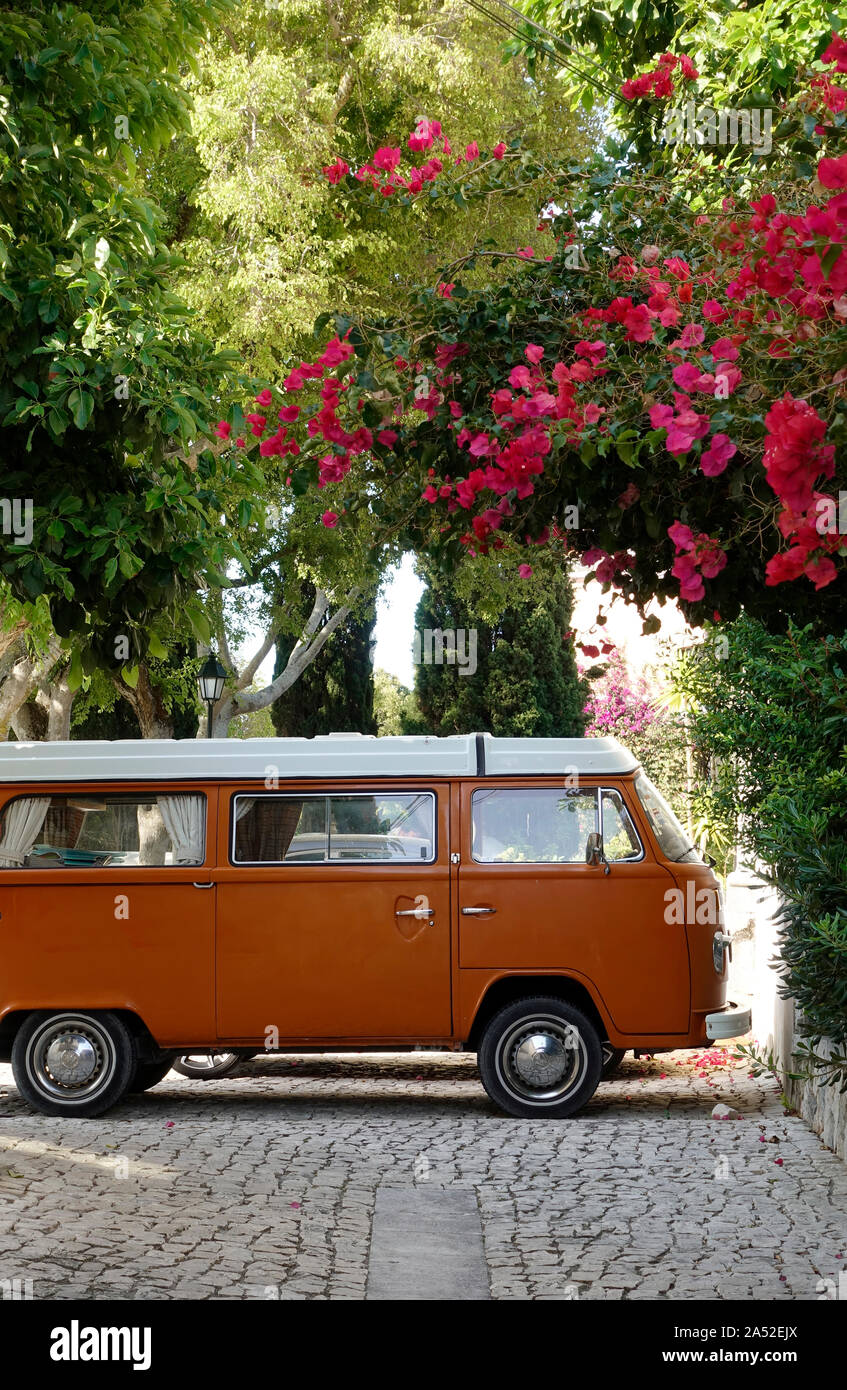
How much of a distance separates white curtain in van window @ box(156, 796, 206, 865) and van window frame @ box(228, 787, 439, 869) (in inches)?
7.9

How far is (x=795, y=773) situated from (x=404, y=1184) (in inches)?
115

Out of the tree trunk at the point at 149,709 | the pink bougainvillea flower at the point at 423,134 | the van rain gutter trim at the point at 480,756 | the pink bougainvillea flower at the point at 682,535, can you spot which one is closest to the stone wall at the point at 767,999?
the van rain gutter trim at the point at 480,756

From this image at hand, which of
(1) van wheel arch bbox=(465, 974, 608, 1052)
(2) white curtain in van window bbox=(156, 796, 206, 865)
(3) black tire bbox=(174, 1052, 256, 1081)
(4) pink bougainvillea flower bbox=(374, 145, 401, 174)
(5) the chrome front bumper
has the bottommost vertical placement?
(3) black tire bbox=(174, 1052, 256, 1081)

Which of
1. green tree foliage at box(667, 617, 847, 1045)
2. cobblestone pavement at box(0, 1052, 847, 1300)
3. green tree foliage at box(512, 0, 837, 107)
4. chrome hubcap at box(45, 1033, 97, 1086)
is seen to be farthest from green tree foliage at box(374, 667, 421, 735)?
green tree foliage at box(512, 0, 837, 107)

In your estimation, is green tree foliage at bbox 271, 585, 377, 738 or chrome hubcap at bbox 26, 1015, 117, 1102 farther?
green tree foliage at bbox 271, 585, 377, 738

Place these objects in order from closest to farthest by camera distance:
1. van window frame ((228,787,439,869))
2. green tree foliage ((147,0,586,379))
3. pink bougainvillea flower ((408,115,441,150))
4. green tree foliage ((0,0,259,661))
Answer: pink bougainvillea flower ((408,115,441,150)), green tree foliage ((0,0,259,661)), van window frame ((228,787,439,869)), green tree foliage ((147,0,586,379))

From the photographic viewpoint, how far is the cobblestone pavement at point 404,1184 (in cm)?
525

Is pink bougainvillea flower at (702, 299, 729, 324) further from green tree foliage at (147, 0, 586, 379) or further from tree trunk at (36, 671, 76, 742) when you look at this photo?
tree trunk at (36, 671, 76, 742)

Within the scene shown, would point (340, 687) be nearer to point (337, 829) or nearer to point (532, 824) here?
point (337, 829)

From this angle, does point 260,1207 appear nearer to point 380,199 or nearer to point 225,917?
point 225,917

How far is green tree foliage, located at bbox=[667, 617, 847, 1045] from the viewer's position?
552 centimetres

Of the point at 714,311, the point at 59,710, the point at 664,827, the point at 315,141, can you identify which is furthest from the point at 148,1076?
the point at 59,710
